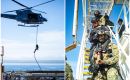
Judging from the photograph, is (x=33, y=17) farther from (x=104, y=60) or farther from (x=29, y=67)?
(x=104, y=60)

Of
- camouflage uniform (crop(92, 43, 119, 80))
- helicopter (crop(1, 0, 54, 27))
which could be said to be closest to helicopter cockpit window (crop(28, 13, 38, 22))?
helicopter (crop(1, 0, 54, 27))

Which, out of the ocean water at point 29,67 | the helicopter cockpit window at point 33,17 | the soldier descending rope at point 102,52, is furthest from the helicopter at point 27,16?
the soldier descending rope at point 102,52

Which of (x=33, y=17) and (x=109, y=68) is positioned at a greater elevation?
(x=33, y=17)

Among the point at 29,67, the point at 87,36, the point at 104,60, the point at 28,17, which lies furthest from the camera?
the point at 28,17

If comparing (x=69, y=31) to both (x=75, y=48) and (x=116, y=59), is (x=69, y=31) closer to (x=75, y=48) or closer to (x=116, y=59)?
(x=75, y=48)

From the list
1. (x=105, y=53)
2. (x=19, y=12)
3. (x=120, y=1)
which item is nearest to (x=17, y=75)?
(x=19, y=12)

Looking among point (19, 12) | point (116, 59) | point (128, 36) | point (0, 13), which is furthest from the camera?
point (19, 12)

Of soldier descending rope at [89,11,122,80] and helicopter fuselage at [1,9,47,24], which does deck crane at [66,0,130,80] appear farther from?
helicopter fuselage at [1,9,47,24]

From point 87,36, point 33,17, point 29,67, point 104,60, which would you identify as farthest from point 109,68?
point 33,17
